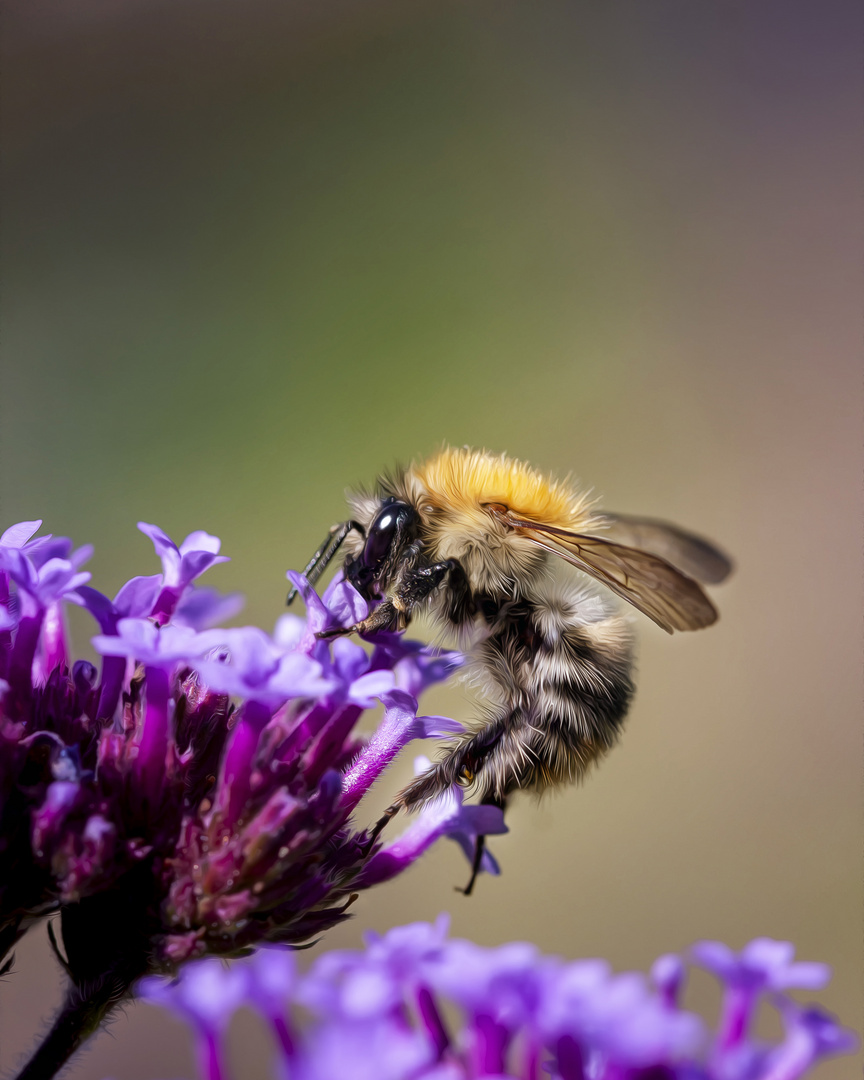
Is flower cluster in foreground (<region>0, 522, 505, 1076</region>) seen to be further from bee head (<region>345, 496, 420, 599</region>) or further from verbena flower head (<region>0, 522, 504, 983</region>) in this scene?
bee head (<region>345, 496, 420, 599</region>)

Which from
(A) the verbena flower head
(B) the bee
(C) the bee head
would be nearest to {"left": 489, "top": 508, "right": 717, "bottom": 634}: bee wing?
(B) the bee

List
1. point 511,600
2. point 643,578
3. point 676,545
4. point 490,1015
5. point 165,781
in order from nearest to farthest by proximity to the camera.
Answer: point 490,1015 < point 165,781 < point 643,578 < point 511,600 < point 676,545

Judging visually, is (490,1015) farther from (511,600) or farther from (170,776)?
(511,600)

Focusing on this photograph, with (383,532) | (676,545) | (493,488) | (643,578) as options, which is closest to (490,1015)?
(643,578)

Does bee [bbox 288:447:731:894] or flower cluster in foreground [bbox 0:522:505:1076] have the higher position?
bee [bbox 288:447:731:894]

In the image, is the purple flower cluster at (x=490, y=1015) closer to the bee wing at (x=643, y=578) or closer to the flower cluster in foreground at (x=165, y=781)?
the flower cluster in foreground at (x=165, y=781)

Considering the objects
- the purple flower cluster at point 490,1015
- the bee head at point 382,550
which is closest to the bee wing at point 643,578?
the bee head at point 382,550
